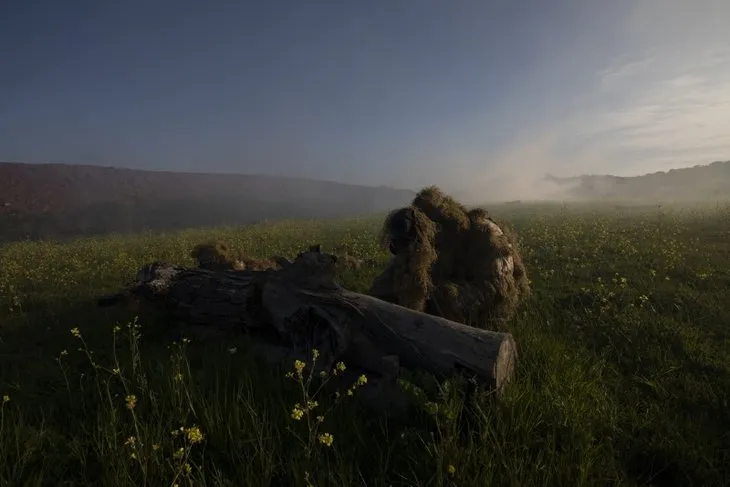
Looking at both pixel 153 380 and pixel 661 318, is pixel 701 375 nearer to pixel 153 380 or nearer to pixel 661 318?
pixel 661 318

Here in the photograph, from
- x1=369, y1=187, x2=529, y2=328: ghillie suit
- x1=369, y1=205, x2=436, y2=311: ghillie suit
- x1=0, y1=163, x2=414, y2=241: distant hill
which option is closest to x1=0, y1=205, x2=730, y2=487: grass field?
x1=369, y1=187, x2=529, y2=328: ghillie suit

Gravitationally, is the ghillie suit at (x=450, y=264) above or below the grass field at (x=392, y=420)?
above

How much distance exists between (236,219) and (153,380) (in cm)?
6429

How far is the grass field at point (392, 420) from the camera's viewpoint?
108 inches

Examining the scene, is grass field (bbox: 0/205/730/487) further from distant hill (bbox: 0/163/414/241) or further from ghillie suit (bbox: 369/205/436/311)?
distant hill (bbox: 0/163/414/241)

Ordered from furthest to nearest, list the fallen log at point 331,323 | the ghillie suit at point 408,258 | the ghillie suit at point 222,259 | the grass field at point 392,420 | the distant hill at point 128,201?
1. the distant hill at point 128,201
2. the ghillie suit at point 222,259
3. the ghillie suit at point 408,258
4. the fallen log at point 331,323
5. the grass field at point 392,420

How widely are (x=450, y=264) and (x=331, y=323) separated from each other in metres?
2.68

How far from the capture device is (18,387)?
4.21 m

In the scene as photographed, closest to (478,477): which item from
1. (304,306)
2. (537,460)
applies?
(537,460)

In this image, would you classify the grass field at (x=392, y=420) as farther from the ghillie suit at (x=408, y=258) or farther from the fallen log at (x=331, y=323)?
the ghillie suit at (x=408, y=258)

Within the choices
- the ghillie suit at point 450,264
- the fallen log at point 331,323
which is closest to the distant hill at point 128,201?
the fallen log at point 331,323

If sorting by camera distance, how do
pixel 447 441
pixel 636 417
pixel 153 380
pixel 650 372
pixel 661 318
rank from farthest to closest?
pixel 661 318 → pixel 650 372 → pixel 153 380 → pixel 636 417 → pixel 447 441

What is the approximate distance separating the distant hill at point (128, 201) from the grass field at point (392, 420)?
45.0 meters

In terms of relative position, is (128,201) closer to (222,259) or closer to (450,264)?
(222,259)
